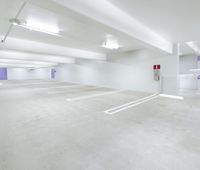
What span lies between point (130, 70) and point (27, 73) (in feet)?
66.1

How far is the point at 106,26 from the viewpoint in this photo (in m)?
2.65

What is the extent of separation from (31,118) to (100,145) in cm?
213

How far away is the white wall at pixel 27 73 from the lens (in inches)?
772

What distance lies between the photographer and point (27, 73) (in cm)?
2125

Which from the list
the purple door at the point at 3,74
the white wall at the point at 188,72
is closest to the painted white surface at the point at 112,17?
the white wall at the point at 188,72

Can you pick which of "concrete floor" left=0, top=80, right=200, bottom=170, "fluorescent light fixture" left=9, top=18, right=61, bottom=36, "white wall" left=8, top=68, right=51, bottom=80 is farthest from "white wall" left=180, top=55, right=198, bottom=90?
"white wall" left=8, top=68, right=51, bottom=80

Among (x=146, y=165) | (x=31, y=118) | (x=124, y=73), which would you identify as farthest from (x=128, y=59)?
(x=146, y=165)

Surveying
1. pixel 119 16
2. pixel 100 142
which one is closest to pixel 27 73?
pixel 119 16

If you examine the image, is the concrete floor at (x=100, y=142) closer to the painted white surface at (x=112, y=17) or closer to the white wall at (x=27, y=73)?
the painted white surface at (x=112, y=17)

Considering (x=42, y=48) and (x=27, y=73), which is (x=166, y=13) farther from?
(x=27, y=73)

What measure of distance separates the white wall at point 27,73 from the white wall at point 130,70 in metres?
10.7

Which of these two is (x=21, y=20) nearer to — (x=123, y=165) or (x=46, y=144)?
(x=46, y=144)

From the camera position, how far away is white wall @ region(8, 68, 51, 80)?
1961 centimetres

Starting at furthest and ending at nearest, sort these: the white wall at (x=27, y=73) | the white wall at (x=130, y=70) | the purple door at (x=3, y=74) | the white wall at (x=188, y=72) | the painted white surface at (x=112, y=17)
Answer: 1. the white wall at (x=27, y=73)
2. the purple door at (x=3, y=74)
3. the white wall at (x=188, y=72)
4. the white wall at (x=130, y=70)
5. the painted white surface at (x=112, y=17)
